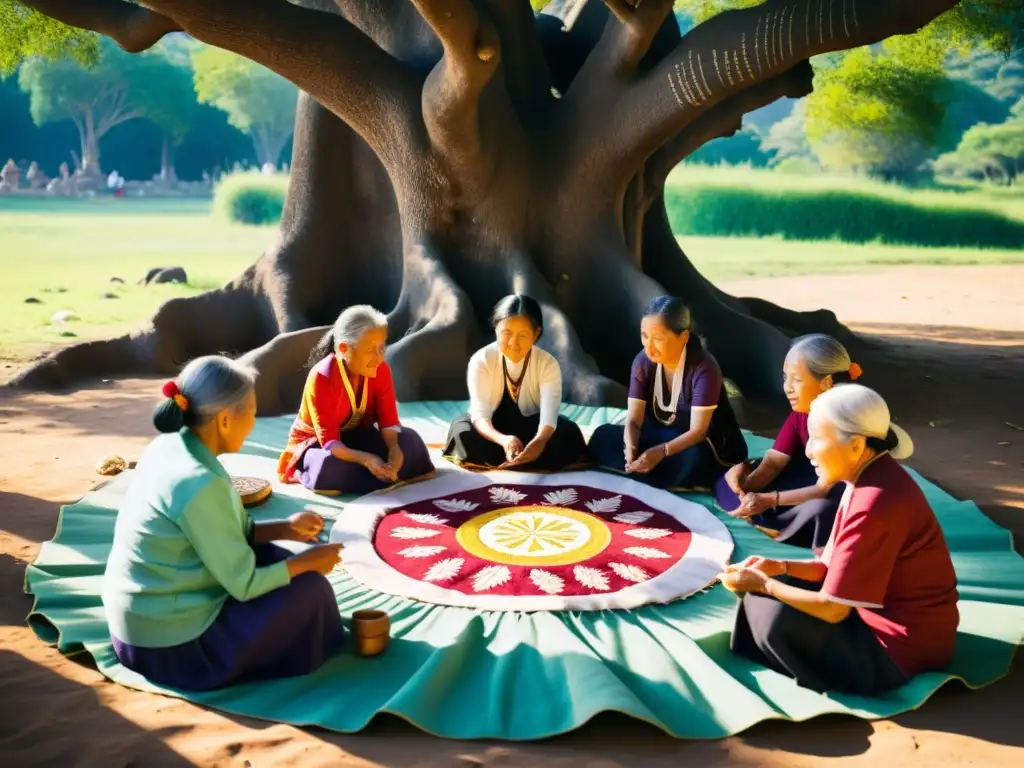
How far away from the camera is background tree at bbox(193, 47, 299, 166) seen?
1412 inches

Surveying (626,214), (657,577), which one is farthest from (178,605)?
(626,214)

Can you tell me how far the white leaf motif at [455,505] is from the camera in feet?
15.0

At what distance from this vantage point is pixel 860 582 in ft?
9.27

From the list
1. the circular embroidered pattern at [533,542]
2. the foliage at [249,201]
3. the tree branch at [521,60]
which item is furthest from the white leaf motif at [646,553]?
the foliage at [249,201]

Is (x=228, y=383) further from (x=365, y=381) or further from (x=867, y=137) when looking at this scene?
(x=867, y=137)

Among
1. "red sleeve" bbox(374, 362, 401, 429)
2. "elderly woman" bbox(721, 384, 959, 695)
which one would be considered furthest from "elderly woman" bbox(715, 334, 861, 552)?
"red sleeve" bbox(374, 362, 401, 429)

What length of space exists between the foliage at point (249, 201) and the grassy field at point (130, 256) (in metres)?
0.50

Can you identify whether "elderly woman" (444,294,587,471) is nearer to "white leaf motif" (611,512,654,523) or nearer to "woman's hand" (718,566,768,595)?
"white leaf motif" (611,512,654,523)

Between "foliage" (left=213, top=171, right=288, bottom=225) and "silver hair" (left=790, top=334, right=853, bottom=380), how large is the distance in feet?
92.7

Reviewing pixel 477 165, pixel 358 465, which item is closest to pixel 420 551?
pixel 358 465

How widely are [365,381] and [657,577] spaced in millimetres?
1821

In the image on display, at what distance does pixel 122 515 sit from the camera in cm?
301

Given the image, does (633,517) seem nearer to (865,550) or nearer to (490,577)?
(490,577)

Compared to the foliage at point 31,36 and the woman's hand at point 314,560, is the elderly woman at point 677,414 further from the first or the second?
the foliage at point 31,36
